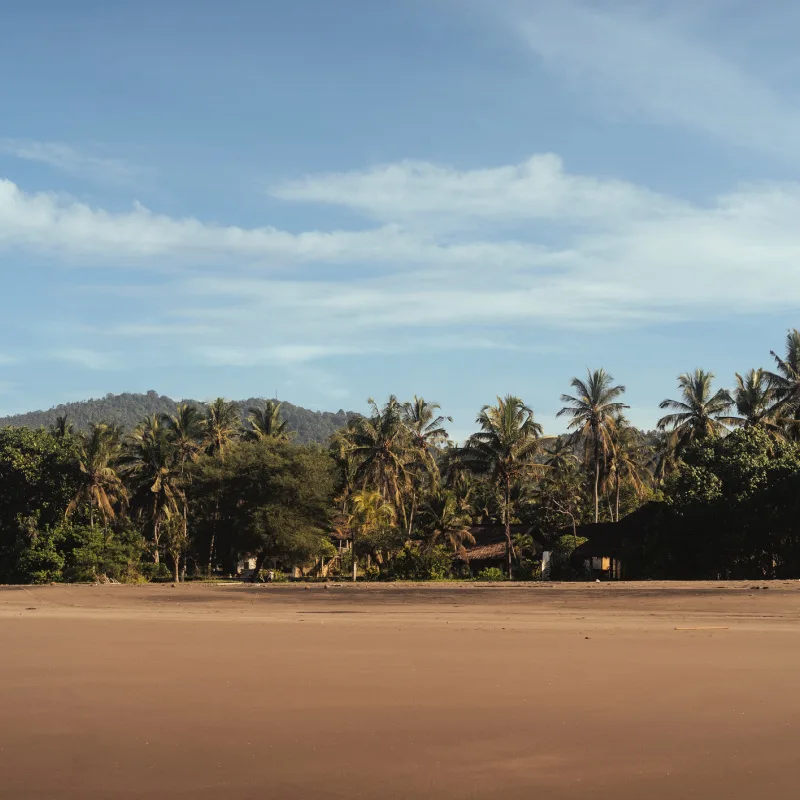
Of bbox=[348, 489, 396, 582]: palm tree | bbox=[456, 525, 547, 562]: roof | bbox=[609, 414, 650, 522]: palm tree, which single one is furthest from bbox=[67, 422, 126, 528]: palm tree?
bbox=[609, 414, 650, 522]: palm tree

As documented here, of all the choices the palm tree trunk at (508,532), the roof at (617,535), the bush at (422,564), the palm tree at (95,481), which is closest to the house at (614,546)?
the roof at (617,535)

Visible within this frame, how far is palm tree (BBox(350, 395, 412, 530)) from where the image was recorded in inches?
2249

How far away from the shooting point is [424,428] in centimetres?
6288

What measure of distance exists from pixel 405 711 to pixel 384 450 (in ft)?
159

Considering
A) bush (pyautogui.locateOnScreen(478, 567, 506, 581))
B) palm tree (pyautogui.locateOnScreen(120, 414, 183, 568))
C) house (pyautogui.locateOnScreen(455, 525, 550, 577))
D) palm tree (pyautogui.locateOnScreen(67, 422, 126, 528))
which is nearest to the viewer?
palm tree (pyautogui.locateOnScreen(67, 422, 126, 528))

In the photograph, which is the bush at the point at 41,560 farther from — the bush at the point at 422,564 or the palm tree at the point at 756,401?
the palm tree at the point at 756,401

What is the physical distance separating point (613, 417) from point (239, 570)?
108 feet

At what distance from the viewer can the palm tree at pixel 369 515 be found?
54562 millimetres

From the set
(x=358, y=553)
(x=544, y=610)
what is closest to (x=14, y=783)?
(x=544, y=610)

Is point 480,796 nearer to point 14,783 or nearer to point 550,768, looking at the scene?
point 550,768

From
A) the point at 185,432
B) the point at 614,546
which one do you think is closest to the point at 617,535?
the point at 614,546

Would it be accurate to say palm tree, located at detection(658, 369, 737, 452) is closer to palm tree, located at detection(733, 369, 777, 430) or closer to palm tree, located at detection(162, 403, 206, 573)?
palm tree, located at detection(733, 369, 777, 430)

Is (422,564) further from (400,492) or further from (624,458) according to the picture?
(624,458)

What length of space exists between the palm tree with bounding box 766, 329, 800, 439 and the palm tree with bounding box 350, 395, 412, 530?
2145cm
